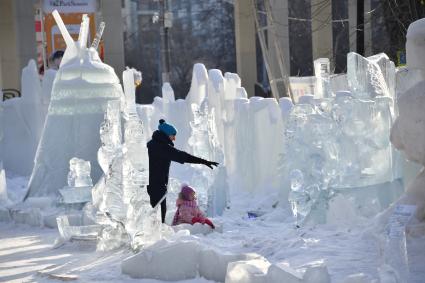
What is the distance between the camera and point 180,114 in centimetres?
1770

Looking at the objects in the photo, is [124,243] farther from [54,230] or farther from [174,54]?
[174,54]

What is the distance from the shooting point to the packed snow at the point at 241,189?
7617 millimetres

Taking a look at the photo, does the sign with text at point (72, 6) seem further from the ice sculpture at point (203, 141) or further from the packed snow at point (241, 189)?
the ice sculpture at point (203, 141)

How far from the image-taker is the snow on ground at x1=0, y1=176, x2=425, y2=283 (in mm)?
7570

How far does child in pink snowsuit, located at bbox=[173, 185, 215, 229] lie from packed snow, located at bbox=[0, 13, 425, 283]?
10.3 inches

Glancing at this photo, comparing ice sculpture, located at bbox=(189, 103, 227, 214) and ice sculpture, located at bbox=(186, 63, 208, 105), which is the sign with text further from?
ice sculpture, located at bbox=(189, 103, 227, 214)

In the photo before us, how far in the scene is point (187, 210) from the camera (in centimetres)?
1064

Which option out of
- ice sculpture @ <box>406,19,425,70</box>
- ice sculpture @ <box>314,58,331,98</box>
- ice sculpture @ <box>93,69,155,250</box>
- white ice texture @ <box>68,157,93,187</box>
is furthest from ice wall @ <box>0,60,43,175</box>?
ice sculpture @ <box>406,19,425,70</box>

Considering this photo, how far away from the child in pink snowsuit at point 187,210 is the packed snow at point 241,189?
0.26 m

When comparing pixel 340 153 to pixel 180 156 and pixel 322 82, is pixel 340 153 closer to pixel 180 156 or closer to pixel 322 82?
pixel 180 156

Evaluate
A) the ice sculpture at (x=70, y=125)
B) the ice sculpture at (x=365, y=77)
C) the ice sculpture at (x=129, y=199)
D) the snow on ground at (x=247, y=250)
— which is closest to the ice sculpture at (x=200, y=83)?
the ice sculpture at (x=70, y=125)

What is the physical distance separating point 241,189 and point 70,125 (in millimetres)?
2613

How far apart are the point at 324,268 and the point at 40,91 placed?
538 inches

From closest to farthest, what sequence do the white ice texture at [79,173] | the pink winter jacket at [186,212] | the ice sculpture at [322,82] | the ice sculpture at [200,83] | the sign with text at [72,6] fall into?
1. the pink winter jacket at [186,212]
2. the white ice texture at [79,173]
3. the ice sculpture at [322,82]
4. the ice sculpture at [200,83]
5. the sign with text at [72,6]
